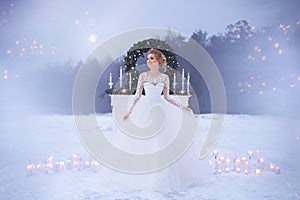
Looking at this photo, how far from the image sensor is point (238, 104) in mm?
4043

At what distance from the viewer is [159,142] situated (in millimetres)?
2664

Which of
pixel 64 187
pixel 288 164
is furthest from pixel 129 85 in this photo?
pixel 288 164

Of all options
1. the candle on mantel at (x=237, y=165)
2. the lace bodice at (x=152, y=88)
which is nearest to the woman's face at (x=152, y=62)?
the lace bodice at (x=152, y=88)

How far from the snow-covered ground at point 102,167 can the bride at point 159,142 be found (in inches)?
3.2

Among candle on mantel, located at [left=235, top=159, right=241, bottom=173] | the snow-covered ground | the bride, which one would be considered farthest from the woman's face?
candle on mantel, located at [left=235, top=159, right=241, bottom=173]

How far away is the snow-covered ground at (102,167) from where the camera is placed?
8.95ft

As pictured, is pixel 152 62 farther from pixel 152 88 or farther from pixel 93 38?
pixel 93 38

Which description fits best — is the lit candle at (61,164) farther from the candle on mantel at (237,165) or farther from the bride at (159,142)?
the candle on mantel at (237,165)

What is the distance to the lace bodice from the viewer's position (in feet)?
9.45

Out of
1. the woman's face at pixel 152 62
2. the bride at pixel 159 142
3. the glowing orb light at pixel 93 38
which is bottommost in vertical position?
the bride at pixel 159 142

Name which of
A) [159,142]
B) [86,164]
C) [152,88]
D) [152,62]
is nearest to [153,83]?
[152,88]

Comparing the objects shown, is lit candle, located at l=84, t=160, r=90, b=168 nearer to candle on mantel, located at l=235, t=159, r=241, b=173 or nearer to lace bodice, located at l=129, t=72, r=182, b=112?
lace bodice, located at l=129, t=72, r=182, b=112

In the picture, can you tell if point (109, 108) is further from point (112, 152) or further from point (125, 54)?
point (112, 152)

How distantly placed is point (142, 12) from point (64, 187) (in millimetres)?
2125
